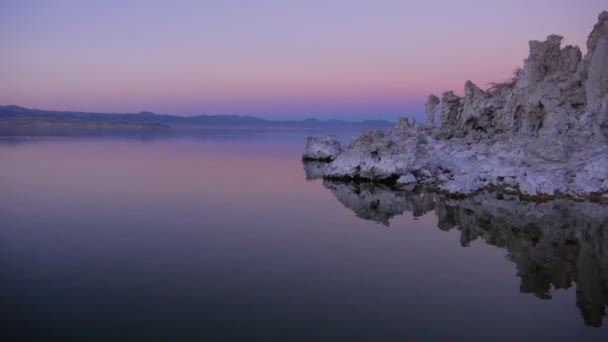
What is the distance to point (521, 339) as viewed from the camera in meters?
6.44

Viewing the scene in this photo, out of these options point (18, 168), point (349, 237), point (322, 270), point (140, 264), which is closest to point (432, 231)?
point (349, 237)

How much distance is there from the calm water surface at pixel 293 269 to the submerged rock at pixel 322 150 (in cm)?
1775

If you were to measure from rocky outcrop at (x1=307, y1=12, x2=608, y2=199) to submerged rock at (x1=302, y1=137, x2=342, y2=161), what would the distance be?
9.67 meters

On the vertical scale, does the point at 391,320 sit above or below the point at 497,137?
below

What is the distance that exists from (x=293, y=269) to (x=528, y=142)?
14.1 meters

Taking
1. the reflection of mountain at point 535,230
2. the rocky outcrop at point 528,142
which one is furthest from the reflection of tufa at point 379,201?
the rocky outcrop at point 528,142

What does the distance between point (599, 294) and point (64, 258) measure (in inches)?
434

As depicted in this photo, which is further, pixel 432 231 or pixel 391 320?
pixel 432 231

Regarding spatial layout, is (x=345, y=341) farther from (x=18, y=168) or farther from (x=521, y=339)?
(x=18, y=168)

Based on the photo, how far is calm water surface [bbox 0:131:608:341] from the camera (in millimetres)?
6770

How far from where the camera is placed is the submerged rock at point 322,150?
34688mm

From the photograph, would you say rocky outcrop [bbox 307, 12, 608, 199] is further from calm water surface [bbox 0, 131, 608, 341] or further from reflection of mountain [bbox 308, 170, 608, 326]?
calm water surface [bbox 0, 131, 608, 341]

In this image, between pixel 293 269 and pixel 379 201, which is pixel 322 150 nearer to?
pixel 379 201

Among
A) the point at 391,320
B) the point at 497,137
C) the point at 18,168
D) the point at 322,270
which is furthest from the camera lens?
the point at 18,168
